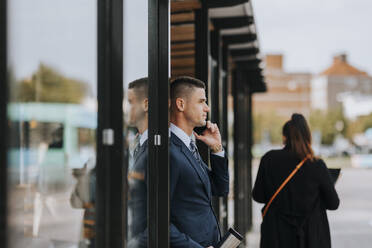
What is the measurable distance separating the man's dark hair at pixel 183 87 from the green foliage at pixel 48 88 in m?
1.11

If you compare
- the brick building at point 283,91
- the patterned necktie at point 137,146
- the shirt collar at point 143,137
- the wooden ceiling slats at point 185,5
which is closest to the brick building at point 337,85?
the brick building at point 283,91

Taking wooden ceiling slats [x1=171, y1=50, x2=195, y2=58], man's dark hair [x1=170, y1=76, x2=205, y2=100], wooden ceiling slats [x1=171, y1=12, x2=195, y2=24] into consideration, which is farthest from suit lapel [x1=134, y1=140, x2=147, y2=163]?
wooden ceiling slats [x1=171, y1=50, x2=195, y2=58]

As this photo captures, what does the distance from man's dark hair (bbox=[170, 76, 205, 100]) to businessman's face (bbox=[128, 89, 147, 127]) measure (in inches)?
13.9

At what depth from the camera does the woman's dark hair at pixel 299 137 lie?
3.90 m

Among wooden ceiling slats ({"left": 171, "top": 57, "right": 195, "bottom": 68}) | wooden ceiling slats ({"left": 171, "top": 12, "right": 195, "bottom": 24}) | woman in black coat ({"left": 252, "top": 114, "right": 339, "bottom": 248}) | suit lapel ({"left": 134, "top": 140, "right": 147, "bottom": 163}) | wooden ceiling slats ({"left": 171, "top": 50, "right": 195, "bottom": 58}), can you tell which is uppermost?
wooden ceiling slats ({"left": 171, "top": 12, "right": 195, "bottom": 24})

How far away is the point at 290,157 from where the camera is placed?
3957 mm

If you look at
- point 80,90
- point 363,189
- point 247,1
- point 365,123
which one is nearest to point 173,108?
point 80,90

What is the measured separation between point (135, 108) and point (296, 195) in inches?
82.7

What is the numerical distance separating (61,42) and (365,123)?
74.6 m

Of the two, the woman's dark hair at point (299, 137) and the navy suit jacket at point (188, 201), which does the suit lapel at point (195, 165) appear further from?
the woman's dark hair at point (299, 137)

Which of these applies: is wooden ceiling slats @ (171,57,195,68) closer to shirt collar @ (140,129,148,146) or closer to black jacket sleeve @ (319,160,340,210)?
black jacket sleeve @ (319,160,340,210)

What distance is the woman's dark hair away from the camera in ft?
12.8

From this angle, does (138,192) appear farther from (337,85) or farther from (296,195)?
(337,85)

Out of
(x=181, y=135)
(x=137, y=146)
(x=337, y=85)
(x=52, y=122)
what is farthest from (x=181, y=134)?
(x=337, y=85)
